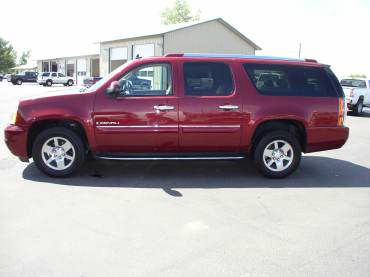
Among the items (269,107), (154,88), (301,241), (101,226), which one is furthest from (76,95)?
(301,241)

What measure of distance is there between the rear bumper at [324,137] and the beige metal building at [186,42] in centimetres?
2502

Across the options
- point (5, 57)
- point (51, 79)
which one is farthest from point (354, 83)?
point (5, 57)

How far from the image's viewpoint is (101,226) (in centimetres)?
448

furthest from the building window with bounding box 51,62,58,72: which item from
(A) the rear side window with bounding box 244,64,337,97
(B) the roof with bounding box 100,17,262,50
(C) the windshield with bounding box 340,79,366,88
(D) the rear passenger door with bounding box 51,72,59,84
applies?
(A) the rear side window with bounding box 244,64,337,97

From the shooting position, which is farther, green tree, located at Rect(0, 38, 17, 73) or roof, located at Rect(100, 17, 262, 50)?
green tree, located at Rect(0, 38, 17, 73)

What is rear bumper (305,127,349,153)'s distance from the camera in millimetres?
A: 6777

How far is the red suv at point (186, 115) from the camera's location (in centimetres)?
625

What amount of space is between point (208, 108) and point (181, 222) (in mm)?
2225

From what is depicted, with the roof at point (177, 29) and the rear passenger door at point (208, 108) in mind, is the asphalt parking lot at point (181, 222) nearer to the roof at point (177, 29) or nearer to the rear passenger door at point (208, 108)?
the rear passenger door at point (208, 108)

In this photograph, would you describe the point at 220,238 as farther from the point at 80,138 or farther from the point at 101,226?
the point at 80,138

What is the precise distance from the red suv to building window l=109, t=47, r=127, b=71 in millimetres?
30708

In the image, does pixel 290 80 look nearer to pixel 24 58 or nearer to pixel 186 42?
pixel 186 42

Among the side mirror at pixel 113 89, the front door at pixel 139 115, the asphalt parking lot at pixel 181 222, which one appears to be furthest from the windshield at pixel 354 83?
the side mirror at pixel 113 89

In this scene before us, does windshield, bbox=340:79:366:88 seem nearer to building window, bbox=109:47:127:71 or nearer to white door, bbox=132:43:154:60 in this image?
white door, bbox=132:43:154:60
